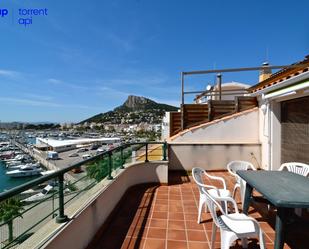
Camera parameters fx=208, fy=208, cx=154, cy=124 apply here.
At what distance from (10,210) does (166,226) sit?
237 cm

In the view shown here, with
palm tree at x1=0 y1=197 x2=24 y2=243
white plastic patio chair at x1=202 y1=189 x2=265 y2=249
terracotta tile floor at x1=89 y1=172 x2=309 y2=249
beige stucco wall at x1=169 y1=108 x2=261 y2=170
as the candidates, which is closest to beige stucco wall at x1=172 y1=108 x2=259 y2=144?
beige stucco wall at x1=169 y1=108 x2=261 y2=170

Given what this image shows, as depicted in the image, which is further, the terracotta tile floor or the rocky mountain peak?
the rocky mountain peak

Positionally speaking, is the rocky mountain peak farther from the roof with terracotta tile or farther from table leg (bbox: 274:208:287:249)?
table leg (bbox: 274:208:287:249)

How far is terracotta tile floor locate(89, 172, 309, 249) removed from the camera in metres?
2.85

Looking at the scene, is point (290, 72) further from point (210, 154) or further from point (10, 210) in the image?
point (10, 210)

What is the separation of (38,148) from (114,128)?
147 feet

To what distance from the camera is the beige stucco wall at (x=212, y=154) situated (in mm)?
7133

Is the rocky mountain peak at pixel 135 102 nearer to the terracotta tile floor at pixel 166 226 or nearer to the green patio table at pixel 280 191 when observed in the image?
the terracotta tile floor at pixel 166 226

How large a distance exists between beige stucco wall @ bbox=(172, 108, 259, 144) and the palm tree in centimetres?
633

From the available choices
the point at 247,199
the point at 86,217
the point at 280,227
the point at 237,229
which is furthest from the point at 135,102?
the point at 280,227

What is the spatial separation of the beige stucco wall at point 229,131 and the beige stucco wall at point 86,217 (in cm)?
335

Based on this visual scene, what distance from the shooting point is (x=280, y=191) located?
2.46 m

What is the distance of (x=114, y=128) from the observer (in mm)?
94500

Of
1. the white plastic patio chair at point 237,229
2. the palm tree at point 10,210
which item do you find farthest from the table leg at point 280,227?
the palm tree at point 10,210
